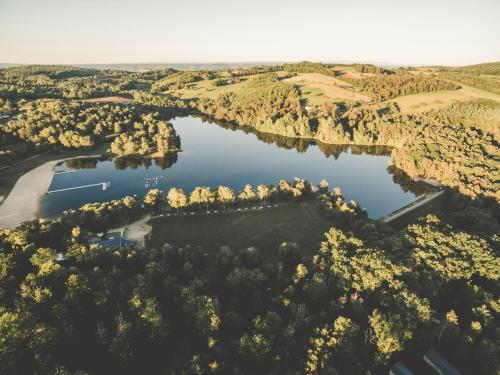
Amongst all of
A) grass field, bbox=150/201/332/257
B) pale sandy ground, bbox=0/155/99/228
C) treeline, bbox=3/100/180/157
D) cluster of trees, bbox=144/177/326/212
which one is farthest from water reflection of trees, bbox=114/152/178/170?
grass field, bbox=150/201/332/257

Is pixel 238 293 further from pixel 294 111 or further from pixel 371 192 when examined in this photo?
pixel 294 111

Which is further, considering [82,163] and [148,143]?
[148,143]

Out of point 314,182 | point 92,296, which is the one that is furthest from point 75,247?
point 314,182

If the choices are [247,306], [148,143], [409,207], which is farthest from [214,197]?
[148,143]

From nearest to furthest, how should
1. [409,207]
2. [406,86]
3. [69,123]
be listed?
[409,207], [69,123], [406,86]

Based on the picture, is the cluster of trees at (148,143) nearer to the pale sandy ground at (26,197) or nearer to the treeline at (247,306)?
the pale sandy ground at (26,197)

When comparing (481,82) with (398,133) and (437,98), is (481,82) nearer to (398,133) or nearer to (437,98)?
(437,98)
